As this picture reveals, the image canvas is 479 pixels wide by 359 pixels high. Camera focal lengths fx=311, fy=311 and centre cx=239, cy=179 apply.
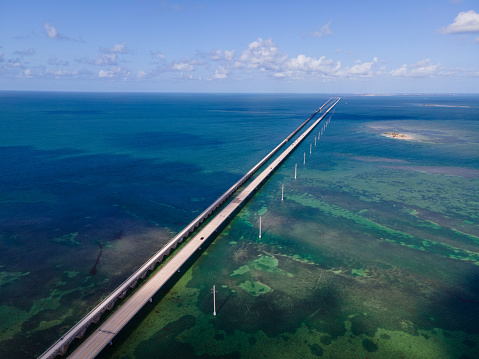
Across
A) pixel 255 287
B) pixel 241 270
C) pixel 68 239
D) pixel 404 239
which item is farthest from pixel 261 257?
pixel 68 239

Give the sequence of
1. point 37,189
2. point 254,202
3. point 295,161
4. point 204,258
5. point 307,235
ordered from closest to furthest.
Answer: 1. point 204,258
2. point 307,235
3. point 254,202
4. point 37,189
5. point 295,161

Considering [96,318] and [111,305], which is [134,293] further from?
[96,318]

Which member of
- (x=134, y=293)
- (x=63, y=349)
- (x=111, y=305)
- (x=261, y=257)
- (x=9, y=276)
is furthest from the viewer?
(x=261, y=257)

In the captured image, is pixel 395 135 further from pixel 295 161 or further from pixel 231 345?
pixel 231 345

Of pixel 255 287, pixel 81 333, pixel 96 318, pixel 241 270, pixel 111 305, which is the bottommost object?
pixel 255 287

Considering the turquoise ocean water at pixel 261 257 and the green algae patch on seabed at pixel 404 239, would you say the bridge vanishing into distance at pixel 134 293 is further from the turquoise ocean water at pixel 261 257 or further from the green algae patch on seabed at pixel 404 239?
the green algae patch on seabed at pixel 404 239

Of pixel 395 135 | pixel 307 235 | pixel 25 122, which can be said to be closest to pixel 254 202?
A: pixel 307 235
